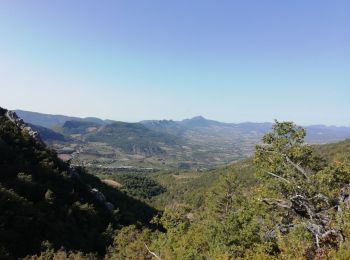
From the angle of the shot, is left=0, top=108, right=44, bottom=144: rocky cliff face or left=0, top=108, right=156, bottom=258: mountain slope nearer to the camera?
left=0, top=108, right=156, bottom=258: mountain slope

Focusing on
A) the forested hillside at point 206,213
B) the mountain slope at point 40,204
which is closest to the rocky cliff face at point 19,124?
the mountain slope at point 40,204

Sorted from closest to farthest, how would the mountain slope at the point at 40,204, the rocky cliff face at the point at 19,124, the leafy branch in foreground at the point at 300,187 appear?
the leafy branch in foreground at the point at 300,187, the mountain slope at the point at 40,204, the rocky cliff face at the point at 19,124

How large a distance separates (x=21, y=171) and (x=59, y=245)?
108 ft

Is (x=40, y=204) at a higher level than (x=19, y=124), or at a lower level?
lower

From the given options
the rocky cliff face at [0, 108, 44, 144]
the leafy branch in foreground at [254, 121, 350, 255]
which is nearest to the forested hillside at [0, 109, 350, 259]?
the leafy branch in foreground at [254, 121, 350, 255]

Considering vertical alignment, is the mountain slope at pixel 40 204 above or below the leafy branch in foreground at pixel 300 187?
below

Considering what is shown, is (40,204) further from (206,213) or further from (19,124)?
(19,124)

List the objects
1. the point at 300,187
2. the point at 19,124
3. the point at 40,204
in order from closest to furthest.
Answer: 1. the point at 300,187
2. the point at 40,204
3. the point at 19,124

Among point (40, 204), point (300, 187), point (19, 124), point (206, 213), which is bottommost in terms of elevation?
point (40, 204)

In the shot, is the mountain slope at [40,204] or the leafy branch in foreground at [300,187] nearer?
the leafy branch in foreground at [300,187]

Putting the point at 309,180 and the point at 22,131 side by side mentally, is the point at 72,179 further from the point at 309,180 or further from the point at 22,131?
the point at 309,180

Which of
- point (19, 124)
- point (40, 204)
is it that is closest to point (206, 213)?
point (40, 204)

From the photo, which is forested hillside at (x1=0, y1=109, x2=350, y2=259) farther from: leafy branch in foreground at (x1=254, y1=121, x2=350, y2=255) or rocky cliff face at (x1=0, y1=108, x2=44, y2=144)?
rocky cliff face at (x1=0, y1=108, x2=44, y2=144)

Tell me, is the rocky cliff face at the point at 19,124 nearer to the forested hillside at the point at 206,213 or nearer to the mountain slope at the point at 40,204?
the mountain slope at the point at 40,204
